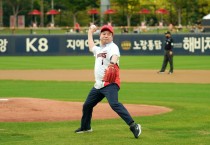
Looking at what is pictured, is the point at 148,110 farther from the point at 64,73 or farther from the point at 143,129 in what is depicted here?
the point at 64,73

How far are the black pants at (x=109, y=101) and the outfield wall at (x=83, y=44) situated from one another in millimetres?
35480

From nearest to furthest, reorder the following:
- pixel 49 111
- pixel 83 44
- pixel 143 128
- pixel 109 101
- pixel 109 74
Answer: pixel 109 74 < pixel 109 101 < pixel 143 128 < pixel 49 111 < pixel 83 44

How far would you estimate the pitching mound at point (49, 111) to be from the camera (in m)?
13.1

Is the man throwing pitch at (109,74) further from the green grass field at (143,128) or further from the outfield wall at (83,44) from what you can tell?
the outfield wall at (83,44)

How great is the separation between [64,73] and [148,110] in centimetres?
1623

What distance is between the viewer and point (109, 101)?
10398mm

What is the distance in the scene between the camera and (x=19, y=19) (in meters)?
69.6

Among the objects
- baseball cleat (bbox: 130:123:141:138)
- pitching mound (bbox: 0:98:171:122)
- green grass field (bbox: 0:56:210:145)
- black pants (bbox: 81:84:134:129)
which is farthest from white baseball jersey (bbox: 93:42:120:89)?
pitching mound (bbox: 0:98:171:122)

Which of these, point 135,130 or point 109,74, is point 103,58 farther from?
point 135,130

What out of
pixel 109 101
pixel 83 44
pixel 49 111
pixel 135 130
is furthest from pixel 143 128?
pixel 83 44

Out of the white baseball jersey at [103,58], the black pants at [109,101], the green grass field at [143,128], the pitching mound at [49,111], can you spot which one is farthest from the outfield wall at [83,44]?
the white baseball jersey at [103,58]

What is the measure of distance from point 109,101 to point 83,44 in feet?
121

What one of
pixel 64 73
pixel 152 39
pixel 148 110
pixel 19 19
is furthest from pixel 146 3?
pixel 148 110

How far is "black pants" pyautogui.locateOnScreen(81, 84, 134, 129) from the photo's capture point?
10391 millimetres
